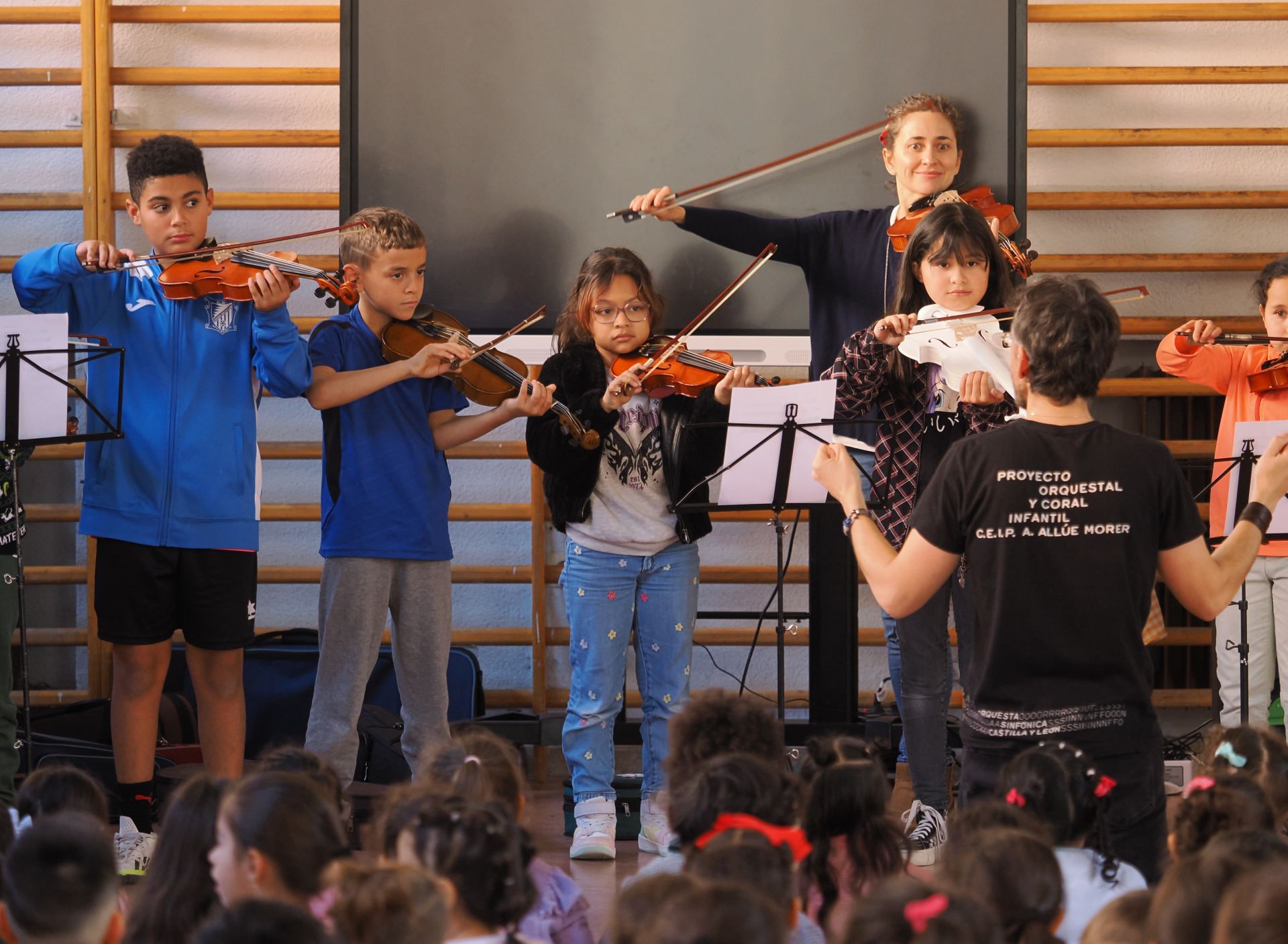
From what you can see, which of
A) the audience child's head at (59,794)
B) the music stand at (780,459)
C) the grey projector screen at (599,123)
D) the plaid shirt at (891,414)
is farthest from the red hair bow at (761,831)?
the grey projector screen at (599,123)

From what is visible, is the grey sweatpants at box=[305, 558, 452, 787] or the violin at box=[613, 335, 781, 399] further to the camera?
the violin at box=[613, 335, 781, 399]

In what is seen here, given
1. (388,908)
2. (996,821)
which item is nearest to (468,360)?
(996,821)

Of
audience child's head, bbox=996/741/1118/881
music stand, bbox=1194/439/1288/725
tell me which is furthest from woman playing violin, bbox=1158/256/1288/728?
audience child's head, bbox=996/741/1118/881

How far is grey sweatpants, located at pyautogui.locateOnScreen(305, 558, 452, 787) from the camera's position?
3.10m

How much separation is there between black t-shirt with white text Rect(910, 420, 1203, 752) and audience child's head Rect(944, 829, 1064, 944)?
1.59 feet

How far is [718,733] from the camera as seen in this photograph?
2068 mm

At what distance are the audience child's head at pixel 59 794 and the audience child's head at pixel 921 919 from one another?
1.23 m

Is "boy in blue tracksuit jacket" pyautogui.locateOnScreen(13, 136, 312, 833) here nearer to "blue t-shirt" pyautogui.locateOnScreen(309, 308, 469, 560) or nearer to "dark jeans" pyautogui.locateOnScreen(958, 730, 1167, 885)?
"blue t-shirt" pyautogui.locateOnScreen(309, 308, 469, 560)

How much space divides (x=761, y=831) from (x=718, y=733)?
470 millimetres

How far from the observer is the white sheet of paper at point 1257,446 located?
3.01 m

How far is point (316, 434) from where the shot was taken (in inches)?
179

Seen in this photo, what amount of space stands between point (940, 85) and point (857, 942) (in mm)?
3118

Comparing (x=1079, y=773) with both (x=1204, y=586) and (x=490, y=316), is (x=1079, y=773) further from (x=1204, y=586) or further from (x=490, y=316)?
(x=490, y=316)

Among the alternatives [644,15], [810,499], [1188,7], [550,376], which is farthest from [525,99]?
[1188,7]
